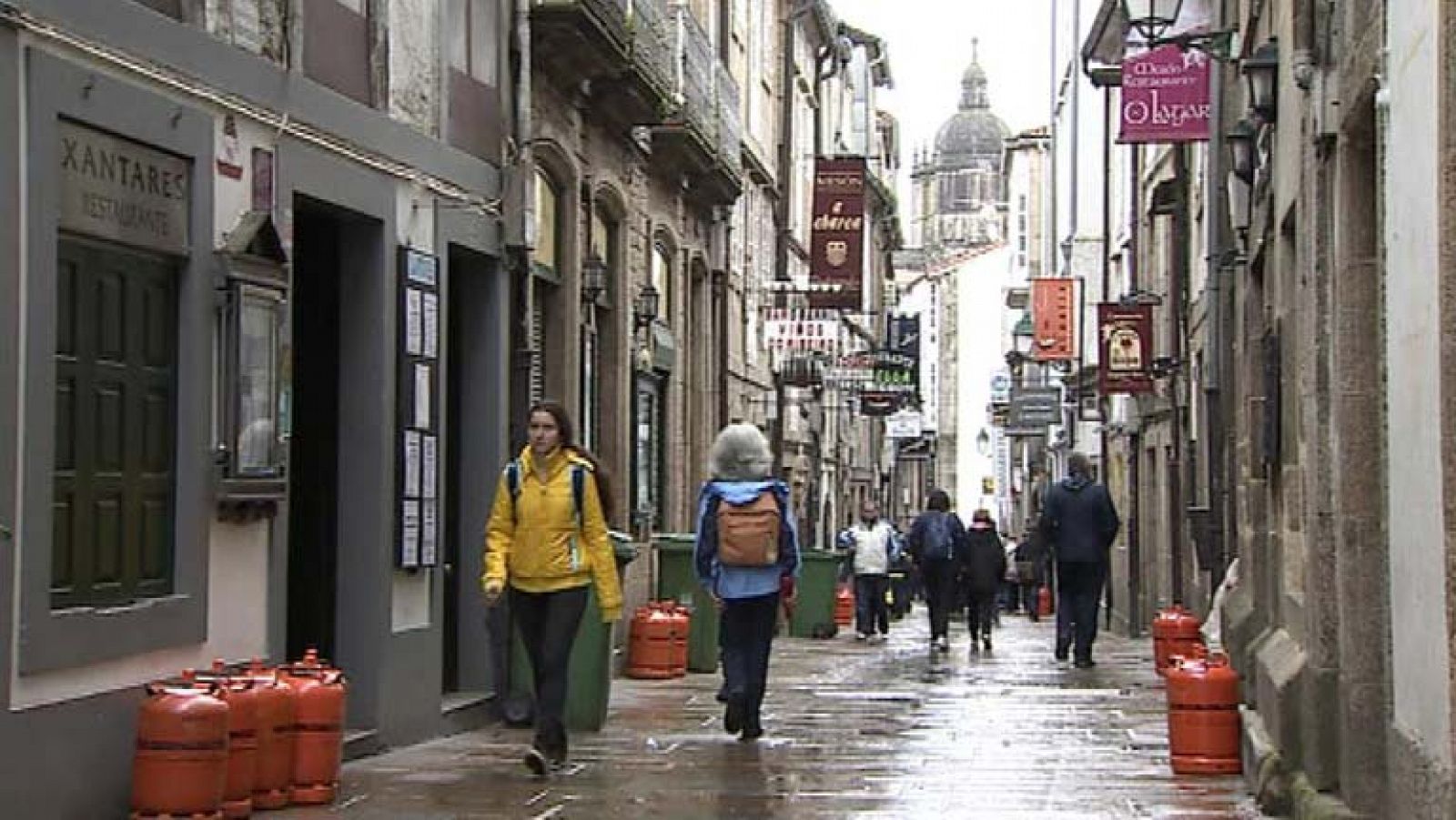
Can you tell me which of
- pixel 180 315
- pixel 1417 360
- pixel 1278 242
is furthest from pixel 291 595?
pixel 1417 360

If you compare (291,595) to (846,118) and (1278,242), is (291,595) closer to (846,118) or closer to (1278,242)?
(1278,242)

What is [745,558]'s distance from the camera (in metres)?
13.2

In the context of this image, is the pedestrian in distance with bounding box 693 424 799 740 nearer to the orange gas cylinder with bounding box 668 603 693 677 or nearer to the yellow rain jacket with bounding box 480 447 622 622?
the yellow rain jacket with bounding box 480 447 622 622

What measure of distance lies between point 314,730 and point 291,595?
8.32ft

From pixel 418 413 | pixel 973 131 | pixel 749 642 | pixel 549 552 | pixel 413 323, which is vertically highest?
pixel 973 131

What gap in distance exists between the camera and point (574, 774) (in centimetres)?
1155

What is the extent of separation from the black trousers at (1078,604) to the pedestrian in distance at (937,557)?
2486mm

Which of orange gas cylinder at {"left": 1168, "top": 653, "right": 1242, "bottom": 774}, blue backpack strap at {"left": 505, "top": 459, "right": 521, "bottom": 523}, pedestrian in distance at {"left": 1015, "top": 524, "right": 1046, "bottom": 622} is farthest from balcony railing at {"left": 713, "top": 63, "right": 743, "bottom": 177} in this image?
orange gas cylinder at {"left": 1168, "top": 653, "right": 1242, "bottom": 774}

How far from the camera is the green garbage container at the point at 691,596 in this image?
19.7 m

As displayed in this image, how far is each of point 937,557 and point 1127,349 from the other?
6.97m

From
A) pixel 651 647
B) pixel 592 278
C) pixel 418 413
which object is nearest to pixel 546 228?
pixel 592 278

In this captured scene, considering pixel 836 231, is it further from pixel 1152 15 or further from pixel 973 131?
pixel 973 131

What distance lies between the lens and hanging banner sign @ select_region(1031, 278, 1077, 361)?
137 feet

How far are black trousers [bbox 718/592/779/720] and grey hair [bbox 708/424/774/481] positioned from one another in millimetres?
698
